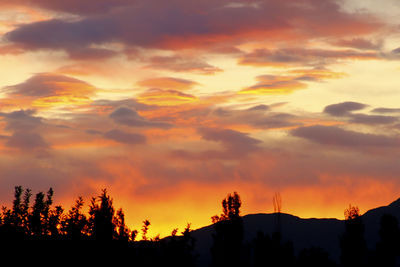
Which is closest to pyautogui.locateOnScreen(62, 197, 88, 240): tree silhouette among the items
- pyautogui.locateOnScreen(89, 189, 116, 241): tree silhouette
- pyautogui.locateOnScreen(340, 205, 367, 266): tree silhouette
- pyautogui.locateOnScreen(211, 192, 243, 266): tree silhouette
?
pyautogui.locateOnScreen(89, 189, 116, 241): tree silhouette

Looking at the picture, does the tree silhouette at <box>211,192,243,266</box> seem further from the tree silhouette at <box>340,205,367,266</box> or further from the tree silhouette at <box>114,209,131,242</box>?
the tree silhouette at <box>114,209,131,242</box>

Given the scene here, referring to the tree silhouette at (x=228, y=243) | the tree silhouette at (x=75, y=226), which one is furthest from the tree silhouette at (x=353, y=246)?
the tree silhouette at (x=75, y=226)

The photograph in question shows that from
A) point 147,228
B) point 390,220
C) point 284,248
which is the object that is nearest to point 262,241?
point 284,248

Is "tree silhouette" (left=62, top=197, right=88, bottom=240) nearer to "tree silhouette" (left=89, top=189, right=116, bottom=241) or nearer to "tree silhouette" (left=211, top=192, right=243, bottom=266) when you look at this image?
"tree silhouette" (left=89, top=189, right=116, bottom=241)

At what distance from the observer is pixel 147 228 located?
A: 47625mm

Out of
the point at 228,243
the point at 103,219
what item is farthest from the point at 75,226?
the point at 228,243

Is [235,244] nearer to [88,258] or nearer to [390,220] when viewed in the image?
[390,220]

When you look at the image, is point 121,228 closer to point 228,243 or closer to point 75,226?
point 75,226

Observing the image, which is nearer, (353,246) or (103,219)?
(103,219)

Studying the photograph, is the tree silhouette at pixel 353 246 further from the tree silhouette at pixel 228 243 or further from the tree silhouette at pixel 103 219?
the tree silhouette at pixel 103 219

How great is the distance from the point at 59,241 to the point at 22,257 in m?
2.77

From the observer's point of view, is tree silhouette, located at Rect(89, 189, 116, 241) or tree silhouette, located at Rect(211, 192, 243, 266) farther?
tree silhouette, located at Rect(211, 192, 243, 266)

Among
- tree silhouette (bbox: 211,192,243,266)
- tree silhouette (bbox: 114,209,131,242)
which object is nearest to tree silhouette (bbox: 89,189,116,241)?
tree silhouette (bbox: 114,209,131,242)

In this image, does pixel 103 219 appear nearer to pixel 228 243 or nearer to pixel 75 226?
pixel 75 226
